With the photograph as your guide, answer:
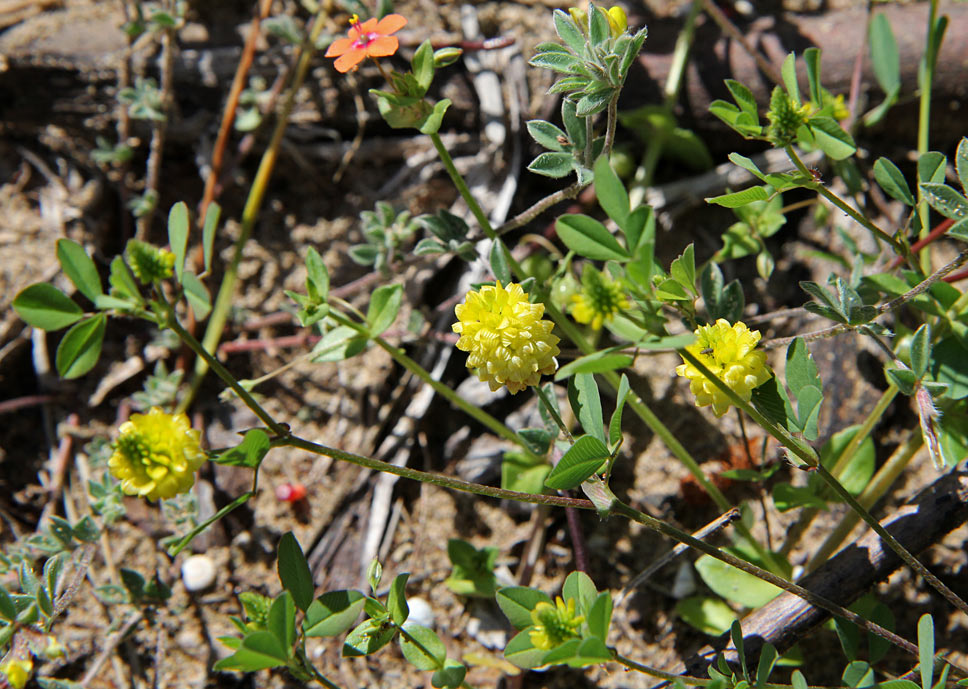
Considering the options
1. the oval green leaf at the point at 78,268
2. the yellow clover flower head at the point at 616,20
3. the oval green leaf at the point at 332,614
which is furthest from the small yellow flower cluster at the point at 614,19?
the oval green leaf at the point at 332,614


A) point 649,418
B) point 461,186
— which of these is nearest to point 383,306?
point 461,186

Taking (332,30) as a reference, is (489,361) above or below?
below

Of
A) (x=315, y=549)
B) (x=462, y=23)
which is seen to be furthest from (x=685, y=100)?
(x=315, y=549)

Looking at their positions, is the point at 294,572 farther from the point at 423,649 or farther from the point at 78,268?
the point at 78,268

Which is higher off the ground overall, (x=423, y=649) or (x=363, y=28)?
(x=363, y=28)

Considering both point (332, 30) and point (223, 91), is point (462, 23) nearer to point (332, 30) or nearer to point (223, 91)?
point (332, 30)

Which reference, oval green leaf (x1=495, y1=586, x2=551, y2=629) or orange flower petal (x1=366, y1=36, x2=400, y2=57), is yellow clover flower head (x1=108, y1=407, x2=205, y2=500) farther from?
orange flower petal (x1=366, y1=36, x2=400, y2=57)

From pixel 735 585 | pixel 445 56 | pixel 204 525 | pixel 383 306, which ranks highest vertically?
pixel 445 56
